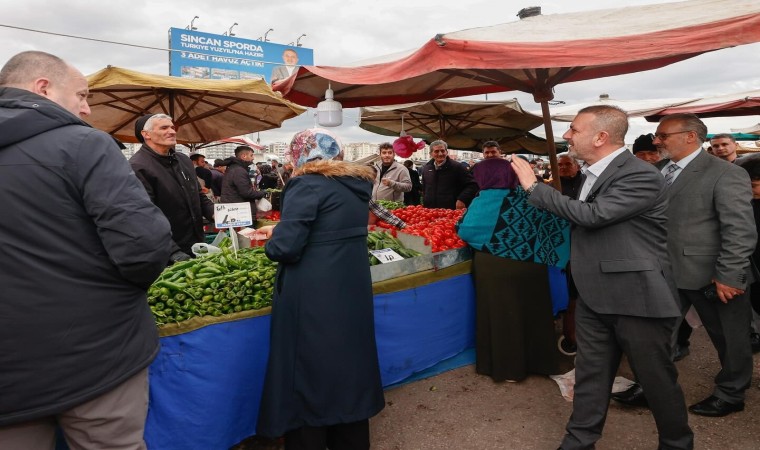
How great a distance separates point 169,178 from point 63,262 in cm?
224

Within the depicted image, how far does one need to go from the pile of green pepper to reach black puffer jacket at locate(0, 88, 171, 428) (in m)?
0.95

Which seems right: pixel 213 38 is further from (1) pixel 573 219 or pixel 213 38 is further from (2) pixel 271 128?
(1) pixel 573 219

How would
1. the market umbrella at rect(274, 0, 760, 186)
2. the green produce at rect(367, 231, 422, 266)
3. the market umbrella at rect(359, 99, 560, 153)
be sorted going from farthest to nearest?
the market umbrella at rect(359, 99, 560, 153), the green produce at rect(367, 231, 422, 266), the market umbrella at rect(274, 0, 760, 186)

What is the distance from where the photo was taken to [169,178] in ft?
11.8

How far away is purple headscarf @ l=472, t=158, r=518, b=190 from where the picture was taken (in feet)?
11.6

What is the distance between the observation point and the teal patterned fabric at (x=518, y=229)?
11.3 ft

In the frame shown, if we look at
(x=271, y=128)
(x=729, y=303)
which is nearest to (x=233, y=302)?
(x=729, y=303)

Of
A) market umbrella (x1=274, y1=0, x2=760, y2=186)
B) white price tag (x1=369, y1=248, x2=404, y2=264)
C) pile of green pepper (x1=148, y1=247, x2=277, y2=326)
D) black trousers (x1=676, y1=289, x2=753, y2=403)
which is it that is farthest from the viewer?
white price tag (x1=369, y1=248, x2=404, y2=264)

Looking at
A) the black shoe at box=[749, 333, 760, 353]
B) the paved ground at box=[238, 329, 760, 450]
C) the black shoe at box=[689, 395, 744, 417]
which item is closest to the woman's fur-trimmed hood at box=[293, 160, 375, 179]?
the paved ground at box=[238, 329, 760, 450]

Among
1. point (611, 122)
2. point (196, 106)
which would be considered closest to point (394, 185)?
point (196, 106)

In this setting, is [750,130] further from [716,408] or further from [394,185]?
[716,408]

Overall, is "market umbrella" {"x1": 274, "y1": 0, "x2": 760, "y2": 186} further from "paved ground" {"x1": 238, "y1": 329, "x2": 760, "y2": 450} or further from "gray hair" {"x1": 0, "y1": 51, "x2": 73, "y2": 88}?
"paved ground" {"x1": 238, "y1": 329, "x2": 760, "y2": 450}

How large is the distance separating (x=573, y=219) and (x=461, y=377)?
207 centimetres

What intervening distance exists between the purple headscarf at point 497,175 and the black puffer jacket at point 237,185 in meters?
4.03
